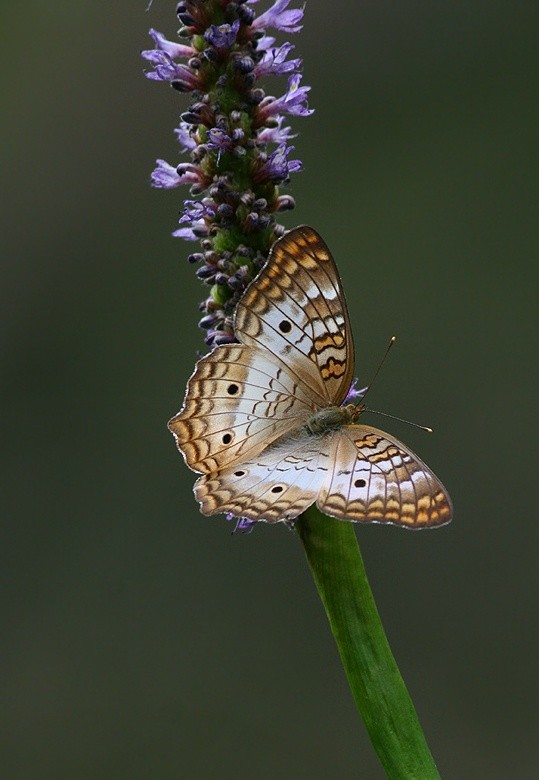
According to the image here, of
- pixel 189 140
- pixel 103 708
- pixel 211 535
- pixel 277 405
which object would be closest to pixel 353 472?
pixel 277 405

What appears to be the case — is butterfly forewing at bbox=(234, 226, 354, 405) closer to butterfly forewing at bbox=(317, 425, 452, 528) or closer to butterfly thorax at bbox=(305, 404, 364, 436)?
butterfly thorax at bbox=(305, 404, 364, 436)

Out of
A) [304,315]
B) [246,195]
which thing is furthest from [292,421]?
[246,195]

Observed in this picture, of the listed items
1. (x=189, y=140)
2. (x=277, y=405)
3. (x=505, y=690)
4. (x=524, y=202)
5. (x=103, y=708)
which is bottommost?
(x=505, y=690)

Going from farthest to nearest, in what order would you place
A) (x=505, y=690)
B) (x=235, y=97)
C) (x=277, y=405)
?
(x=505, y=690), (x=277, y=405), (x=235, y=97)

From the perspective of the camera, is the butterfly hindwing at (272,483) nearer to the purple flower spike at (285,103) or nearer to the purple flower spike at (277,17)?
the purple flower spike at (285,103)

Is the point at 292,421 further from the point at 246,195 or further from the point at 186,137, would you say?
the point at 186,137

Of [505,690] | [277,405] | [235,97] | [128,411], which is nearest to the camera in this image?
[235,97]

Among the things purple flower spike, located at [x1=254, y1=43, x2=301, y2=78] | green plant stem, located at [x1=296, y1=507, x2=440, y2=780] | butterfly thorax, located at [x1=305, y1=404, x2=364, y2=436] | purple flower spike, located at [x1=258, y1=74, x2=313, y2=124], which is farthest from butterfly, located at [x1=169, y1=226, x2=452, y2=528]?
purple flower spike, located at [x1=254, y1=43, x2=301, y2=78]

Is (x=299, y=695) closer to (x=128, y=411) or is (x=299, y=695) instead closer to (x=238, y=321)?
(x=128, y=411)

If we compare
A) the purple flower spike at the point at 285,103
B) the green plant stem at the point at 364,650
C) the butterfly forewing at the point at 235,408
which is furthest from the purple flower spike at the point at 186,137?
the green plant stem at the point at 364,650
